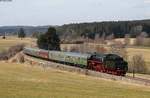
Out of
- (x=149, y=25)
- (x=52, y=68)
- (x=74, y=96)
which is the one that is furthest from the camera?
(x=149, y=25)

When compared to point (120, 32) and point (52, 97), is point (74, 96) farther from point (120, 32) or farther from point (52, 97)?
point (120, 32)

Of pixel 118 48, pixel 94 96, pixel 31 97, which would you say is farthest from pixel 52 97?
pixel 118 48

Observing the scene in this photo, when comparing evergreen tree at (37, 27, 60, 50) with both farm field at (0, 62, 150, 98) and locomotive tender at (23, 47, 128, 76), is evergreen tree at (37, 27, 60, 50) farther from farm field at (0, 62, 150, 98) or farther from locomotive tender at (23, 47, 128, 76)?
farm field at (0, 62, 150, 98)

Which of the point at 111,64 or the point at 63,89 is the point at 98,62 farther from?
the point at 63,89

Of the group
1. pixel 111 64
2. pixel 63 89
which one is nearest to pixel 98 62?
pixel 111 64

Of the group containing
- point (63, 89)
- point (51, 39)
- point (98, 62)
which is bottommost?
point (63, 89)

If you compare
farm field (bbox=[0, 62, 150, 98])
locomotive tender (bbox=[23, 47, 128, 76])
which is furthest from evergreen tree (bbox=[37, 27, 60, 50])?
farm field (bbox=[0, 62, 150, 98])

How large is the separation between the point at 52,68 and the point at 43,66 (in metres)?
4.10

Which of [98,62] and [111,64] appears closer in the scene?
[111,64]

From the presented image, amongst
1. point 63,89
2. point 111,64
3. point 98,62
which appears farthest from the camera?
point 98,62

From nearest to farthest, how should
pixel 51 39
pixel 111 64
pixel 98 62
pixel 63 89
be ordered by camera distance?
pixel 63 89 < pixel 111 64 < pixel 98 62 < pixel 51 39

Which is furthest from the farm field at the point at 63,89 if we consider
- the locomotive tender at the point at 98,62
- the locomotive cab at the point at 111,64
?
the locomotive tender at the point at 98,62

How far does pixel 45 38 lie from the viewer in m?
102

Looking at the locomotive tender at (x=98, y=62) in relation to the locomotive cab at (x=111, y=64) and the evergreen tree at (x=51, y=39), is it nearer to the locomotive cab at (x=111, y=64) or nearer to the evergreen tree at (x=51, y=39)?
the locomotive cab at (x=111, y=64)
